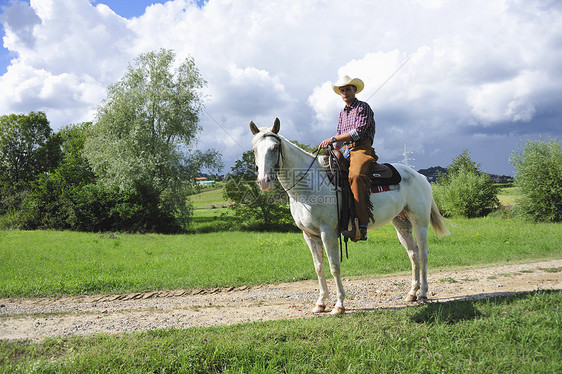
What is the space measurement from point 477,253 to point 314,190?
9.88m

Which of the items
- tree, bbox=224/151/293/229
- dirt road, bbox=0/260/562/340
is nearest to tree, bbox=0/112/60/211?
tree, bbox=224/151/293/229

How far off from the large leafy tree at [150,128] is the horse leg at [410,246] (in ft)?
75.3

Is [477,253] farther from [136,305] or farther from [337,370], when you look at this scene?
[136,305]

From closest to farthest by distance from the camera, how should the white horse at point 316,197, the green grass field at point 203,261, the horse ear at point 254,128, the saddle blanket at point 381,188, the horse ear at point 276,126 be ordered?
the white horse at point 316,197
the horse ear at point 276,126
the horse ear at point 254,128
the saddle blanket at point 381,188
the green grass field at point 203,261

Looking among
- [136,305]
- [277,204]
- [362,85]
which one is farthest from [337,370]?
[277,204]

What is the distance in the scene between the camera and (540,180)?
25.9 meters

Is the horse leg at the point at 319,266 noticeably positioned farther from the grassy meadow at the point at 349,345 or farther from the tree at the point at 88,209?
the tree at the point at 88,209

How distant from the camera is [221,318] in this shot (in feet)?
19.5

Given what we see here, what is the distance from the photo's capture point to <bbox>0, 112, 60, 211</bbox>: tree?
39.8 metres

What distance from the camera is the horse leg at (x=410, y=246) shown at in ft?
22.0

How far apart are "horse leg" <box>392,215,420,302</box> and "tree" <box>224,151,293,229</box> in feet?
74.7

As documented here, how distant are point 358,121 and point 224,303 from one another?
4757 millimetres

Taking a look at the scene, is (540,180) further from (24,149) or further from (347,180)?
(24,149)

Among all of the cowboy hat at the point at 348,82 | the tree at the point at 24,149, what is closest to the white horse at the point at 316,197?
the cowboy hat at the point at 348,82
